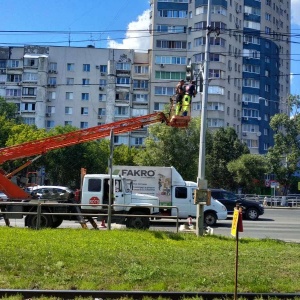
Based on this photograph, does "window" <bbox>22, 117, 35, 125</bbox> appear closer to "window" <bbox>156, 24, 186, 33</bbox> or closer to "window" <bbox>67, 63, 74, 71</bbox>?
"window" <bbox>67, 63, 74, 71</bbox>

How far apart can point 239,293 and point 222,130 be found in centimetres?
4895

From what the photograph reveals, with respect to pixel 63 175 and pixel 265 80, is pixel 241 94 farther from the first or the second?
pixel 63 175

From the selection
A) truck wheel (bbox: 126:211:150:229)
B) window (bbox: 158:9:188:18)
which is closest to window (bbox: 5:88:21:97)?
window (bbox: 158:9:188:18)

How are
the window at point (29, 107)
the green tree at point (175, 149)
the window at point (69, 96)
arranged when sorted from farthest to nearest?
the window at point (69, 96)
the window at point (29, 107)
the green tree at point (175, 149)

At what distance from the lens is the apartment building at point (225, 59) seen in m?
68.4

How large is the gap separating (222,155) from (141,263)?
A: 4517cm

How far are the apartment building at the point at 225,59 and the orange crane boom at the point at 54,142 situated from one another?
43.6 meters

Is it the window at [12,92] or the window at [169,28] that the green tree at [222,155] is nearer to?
the window at [169,28]

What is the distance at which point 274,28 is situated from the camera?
83.0m

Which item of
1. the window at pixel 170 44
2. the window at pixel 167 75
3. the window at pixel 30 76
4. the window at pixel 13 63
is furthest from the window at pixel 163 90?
the window at pixel 13 63

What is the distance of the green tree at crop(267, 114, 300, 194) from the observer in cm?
5272

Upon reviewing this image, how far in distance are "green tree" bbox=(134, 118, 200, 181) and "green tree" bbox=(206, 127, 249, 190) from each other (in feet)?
25.0

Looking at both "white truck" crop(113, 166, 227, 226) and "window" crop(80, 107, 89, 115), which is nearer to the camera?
"white truck" crop(113, 166, 227, 226)

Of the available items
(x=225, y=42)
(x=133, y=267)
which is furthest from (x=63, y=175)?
(x=133, y=267)
